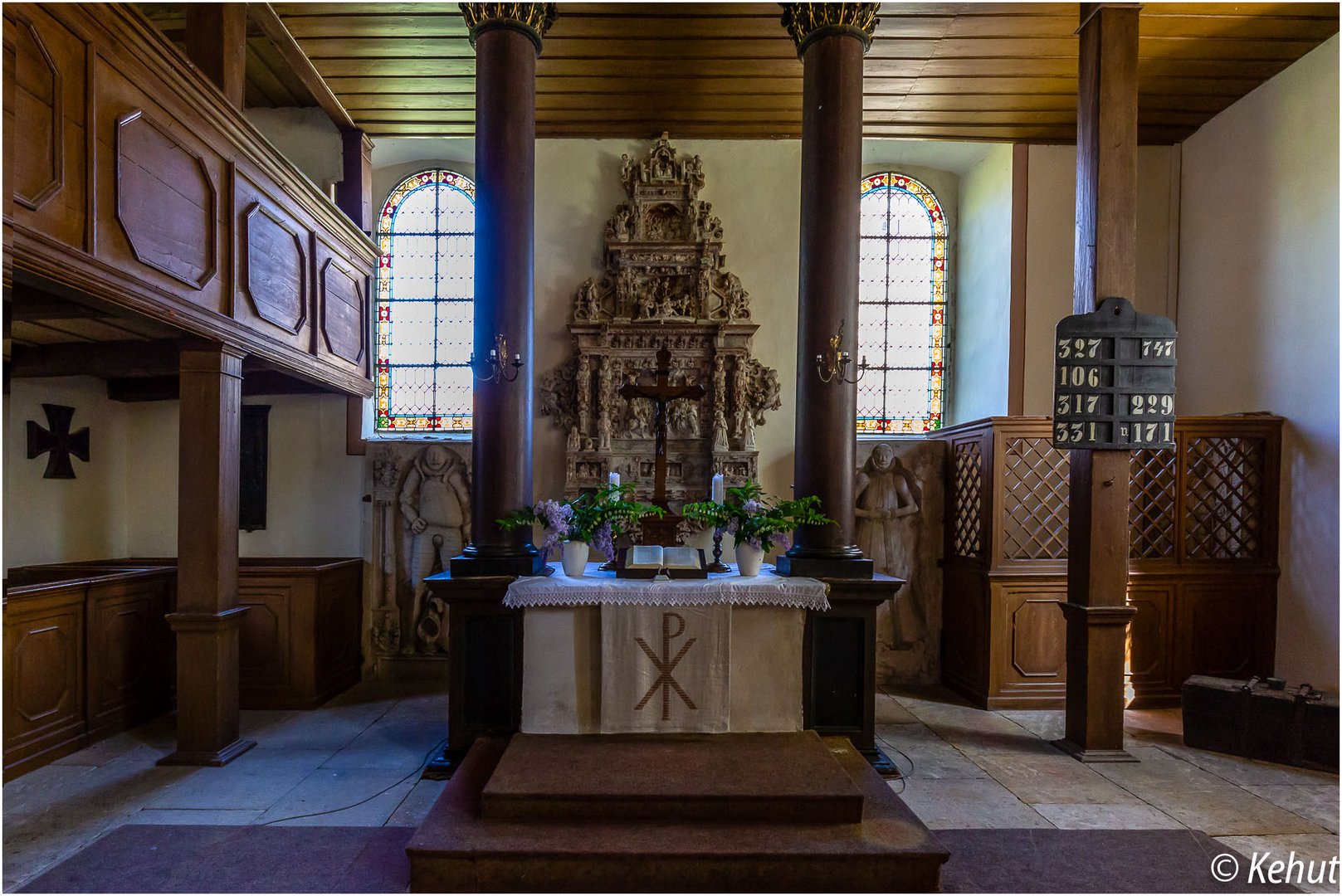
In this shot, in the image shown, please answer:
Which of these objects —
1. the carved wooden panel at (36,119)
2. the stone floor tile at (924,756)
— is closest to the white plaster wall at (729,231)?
the stone floor tile at (924,756)

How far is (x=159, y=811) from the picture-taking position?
3.83m

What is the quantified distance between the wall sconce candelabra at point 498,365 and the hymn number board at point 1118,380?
3589 millimetres

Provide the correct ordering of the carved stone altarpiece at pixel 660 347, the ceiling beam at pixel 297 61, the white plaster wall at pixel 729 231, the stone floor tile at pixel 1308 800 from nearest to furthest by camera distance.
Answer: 1. the stone floor tile at pixel 1308 800
2. the ceiling beam at pixel 297 61
3. the carved stone altarpiece at pixel 660 347
4. the white plaster wall at pixel 729 231

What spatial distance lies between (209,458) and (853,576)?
159 inches

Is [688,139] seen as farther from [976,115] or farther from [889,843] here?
[889,843]

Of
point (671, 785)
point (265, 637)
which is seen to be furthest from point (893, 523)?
point (265, 637)

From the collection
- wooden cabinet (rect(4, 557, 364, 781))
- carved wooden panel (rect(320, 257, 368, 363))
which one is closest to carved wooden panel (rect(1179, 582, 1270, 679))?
wooden cabinet (rect(4, 557, 364, 781))

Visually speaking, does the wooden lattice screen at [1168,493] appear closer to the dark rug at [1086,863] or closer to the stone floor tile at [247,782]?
the dark rug at [1086,863]

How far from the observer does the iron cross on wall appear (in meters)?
5.76

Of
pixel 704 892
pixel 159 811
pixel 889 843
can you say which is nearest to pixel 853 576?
pixel 889 843

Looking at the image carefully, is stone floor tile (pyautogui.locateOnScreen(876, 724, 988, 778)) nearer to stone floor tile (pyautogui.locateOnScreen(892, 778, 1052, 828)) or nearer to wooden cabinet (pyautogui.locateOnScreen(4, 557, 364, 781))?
stone floor tile (pyautogui.locateOnScreen(892, 778, 1052, 828))

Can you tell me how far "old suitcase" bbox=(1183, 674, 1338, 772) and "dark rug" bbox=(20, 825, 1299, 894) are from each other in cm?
156

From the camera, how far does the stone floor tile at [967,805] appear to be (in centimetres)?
376

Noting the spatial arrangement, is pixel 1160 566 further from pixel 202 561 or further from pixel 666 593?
pixel 202 561
